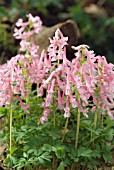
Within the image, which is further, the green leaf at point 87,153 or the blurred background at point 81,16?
the blurred background at point 81,16

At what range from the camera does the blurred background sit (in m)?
3.98

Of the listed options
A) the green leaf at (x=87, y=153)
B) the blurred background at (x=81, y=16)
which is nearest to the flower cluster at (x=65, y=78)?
the green leaf at (x=87, y=153)

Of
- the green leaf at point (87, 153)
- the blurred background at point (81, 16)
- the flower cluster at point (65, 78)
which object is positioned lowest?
the green leaf at point (87, 153)

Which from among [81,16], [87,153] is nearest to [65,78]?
[87,153]

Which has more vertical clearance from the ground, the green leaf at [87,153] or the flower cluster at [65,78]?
the flower cluster at [65,78]

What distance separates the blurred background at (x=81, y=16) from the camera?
157 inches

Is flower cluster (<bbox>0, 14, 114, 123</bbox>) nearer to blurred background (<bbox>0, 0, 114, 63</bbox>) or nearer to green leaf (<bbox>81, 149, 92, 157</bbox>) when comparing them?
green leaf (<bbox>81, 149, 92, 157</bbox>)

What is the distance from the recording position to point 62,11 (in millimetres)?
4848

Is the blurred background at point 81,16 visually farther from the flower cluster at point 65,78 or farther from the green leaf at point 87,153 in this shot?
the green leaf at point 87,153

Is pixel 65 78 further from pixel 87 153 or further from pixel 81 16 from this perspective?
pixel 81 16

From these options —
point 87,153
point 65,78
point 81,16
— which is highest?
point 81,16

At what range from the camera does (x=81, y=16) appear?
454 cm

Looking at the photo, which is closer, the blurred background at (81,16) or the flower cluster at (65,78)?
the flower cluster at (65,78)

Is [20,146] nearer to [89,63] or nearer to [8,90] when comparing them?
[8,90]
